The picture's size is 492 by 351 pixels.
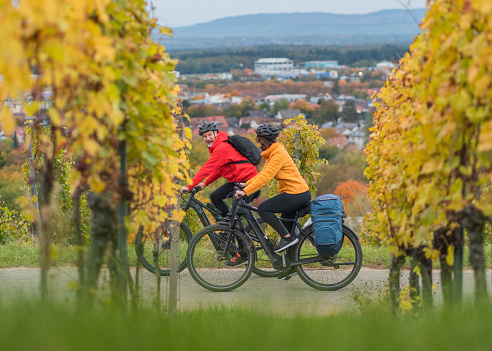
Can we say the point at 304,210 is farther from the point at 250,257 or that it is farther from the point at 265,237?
the point at 250,257

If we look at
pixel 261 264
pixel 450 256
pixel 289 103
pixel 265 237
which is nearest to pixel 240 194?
pixel 265 237

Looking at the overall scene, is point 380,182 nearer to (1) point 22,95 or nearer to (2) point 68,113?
(2) point 68,113

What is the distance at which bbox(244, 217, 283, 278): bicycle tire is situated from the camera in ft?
22.0

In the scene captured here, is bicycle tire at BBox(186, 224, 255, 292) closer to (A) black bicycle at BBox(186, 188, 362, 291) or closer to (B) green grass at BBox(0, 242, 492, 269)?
(A) black bicycle at BBox(186, 188, 362, 291)

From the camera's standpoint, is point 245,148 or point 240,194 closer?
point 240,194

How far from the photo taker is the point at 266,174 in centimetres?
625

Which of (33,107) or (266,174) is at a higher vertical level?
(33,107)

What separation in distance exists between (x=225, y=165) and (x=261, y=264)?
1.25 meters

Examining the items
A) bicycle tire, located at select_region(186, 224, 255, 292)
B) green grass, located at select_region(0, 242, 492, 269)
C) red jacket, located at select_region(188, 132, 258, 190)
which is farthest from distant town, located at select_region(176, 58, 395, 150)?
bicycle tire, located at select_region(186, 224, 255, 292)

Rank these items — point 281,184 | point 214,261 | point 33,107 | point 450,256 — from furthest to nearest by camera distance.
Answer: point 214,261 → point 281,184 → point 450,256 → point 33,107

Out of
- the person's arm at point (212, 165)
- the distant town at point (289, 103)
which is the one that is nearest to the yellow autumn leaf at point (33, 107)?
the person's arm at point (212, 165)

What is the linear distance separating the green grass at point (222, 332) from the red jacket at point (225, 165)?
2.95 m

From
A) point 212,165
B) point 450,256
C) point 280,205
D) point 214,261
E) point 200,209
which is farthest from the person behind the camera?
point 200,209

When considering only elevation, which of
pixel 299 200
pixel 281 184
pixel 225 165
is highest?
pixel 225 165
